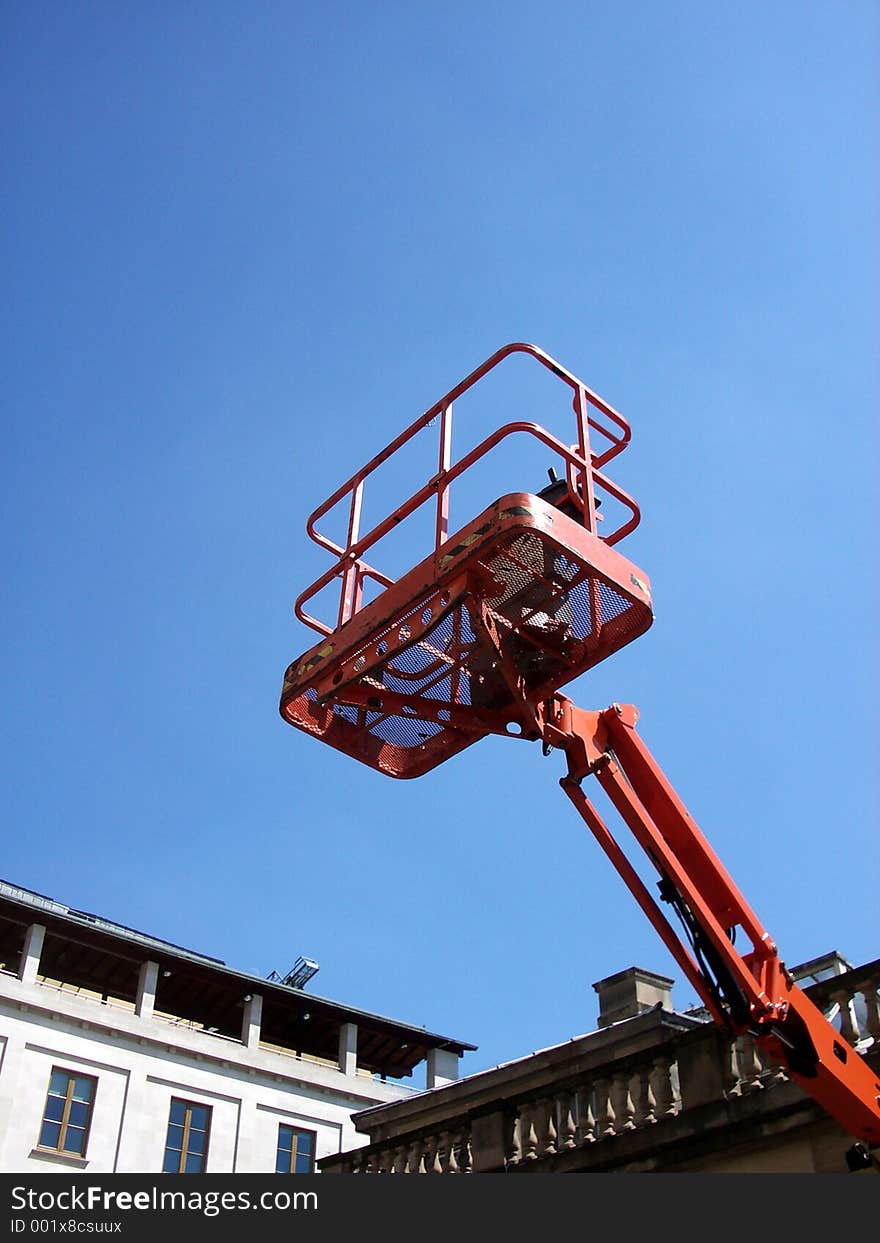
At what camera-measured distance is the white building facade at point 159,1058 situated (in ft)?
111

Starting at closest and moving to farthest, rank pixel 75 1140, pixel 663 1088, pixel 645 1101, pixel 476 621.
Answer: pixel 476 621
pixel 663 1088
pixel 645 1101
pixel 75 1140

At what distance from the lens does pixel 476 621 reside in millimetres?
8375

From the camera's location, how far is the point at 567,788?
359 inches

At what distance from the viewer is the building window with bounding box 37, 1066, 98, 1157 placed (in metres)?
33.2

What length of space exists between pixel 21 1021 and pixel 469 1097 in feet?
72.0

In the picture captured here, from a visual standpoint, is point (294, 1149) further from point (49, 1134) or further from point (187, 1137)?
point (49, 1134)

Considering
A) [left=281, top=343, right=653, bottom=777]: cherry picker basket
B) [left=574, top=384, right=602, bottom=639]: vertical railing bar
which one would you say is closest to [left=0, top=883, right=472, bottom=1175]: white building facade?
[left=281, top=343, right=653, bottom=777]: cherry picker basket

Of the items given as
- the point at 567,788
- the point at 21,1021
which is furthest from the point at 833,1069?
the point at 21,1021

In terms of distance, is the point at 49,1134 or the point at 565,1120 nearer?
the point at 565,1120

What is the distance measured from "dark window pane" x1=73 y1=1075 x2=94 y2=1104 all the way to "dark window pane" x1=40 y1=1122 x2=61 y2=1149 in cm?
107

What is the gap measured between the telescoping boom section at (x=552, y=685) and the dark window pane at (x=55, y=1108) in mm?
28399

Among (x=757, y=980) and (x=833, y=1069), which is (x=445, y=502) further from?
(x=833, y=1069)

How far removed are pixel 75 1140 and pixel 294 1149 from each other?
7269mm

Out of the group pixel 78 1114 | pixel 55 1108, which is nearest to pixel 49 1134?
pixel 55 1108
